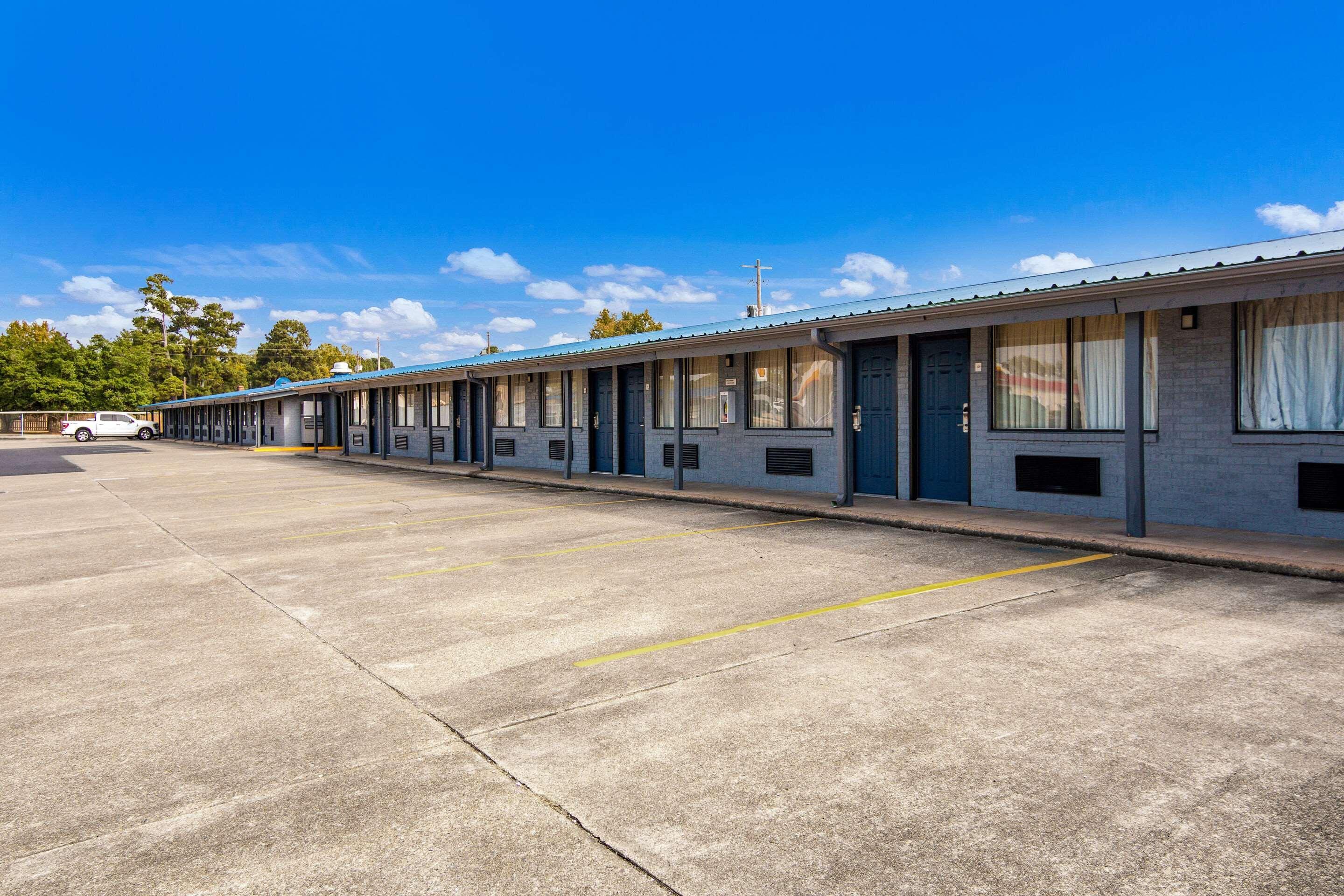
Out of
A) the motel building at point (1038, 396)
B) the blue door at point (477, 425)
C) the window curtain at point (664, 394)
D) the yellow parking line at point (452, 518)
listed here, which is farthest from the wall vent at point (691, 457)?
the blue door at point (477, 425)

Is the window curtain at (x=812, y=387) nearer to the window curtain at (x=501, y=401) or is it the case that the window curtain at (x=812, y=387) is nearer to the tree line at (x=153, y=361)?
the window curtain at (x=501, y=401)

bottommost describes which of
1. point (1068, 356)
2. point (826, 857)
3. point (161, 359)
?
point (826, 857)

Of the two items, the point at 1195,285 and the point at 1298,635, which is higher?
Answer: the point at 1195,285

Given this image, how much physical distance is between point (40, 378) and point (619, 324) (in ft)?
160

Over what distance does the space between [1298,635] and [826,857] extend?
434 cm

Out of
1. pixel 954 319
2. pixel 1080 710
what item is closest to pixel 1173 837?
pixel 1080 710

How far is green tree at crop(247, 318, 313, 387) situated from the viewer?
9744 centimetres

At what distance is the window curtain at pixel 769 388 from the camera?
14500 millimetres

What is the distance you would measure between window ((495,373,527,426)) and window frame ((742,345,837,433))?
8486 mm

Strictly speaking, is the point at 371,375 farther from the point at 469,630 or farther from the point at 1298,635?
the point at 1298,635

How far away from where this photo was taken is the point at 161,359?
80.0 metres

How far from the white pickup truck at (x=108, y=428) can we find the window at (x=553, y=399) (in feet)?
159

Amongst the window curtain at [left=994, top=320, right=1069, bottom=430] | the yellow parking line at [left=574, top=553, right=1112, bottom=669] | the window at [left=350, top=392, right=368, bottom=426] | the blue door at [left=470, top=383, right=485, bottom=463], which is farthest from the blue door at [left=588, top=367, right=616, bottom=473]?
the window at [left=350, top=392, right=368, bottom=426]

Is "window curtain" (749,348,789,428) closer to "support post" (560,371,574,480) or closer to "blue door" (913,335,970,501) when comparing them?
"blue door" (913,335,970,501)
